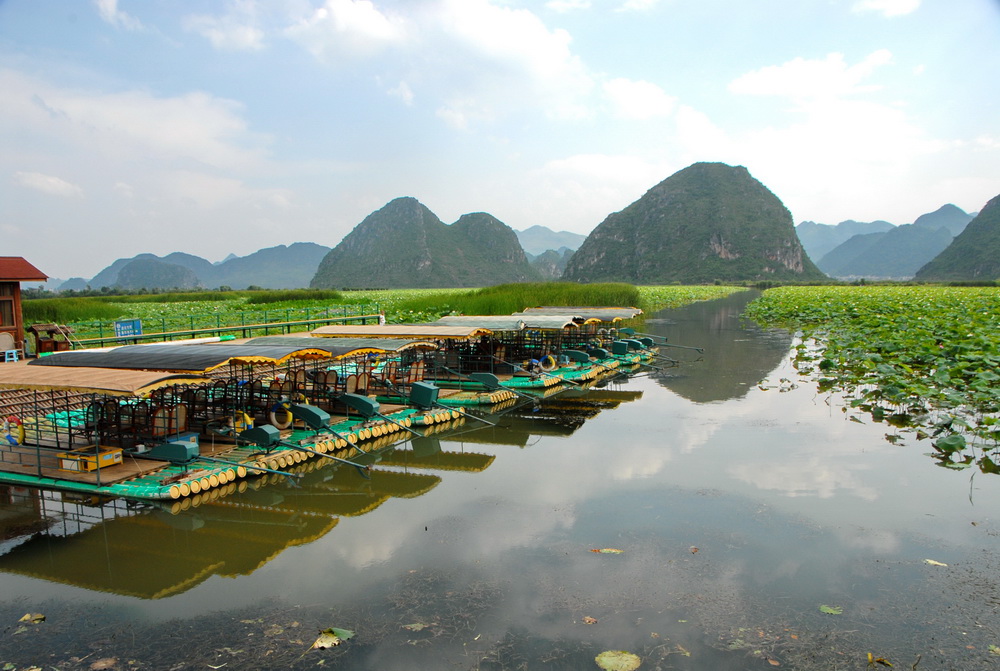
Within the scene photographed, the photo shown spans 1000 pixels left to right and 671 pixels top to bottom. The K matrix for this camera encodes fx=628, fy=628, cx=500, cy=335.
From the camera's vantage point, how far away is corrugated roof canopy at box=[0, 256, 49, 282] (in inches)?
707

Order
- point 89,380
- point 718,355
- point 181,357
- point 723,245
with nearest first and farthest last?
point 89,380
point 181,357
point 718,355
point 723,245

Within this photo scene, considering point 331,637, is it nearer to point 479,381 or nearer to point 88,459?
point 88,459

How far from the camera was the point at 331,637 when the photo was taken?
23.7 feet

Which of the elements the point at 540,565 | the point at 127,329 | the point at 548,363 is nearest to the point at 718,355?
the point at 548,363

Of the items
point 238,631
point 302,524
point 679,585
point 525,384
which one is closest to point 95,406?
point 302,524

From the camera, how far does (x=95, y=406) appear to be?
13.1 m

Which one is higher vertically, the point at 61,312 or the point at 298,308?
the point at 61,312

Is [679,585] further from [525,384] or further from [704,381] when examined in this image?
[704,381]

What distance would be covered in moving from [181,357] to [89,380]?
2.21 meters

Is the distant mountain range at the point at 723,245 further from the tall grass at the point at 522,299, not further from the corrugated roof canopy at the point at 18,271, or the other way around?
the corrugated roof canopy at the point at 18,271

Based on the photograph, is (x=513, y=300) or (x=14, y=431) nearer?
(x=14, y=431)

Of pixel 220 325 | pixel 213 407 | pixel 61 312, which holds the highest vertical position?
pixel 61 312

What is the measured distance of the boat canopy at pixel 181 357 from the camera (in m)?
13.0

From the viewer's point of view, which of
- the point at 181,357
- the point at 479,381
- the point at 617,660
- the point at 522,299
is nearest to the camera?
the point at 617,660
